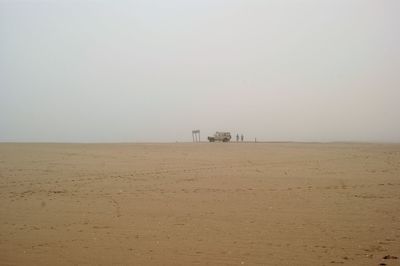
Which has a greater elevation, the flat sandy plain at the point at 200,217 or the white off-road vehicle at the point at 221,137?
the white off-road vehicle at the point at 221,137

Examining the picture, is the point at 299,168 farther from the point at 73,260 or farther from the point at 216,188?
the point at 73,260

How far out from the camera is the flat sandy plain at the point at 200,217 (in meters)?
7.53

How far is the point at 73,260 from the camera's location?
7.34m

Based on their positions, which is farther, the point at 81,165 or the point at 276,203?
the point at 81,165

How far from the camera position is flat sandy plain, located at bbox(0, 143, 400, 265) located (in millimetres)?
7531

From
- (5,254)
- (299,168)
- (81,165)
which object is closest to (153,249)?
(5,254)

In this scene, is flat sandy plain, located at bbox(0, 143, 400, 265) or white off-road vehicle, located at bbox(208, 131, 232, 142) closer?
flat sandy plain, located at bbox(0, 143, 400, 265)

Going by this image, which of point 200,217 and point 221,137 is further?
point 221,137

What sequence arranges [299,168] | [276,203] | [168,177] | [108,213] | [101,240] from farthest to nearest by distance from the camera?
[299,168] < [168,177] < [276,203] < [108,213] < [101,240]

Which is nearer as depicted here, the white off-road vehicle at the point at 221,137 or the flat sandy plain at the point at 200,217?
the flat sandy plain at the point at 200,217

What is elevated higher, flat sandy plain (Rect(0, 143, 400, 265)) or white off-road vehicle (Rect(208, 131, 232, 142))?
white off-road vehicle (Rect(208, 131, 232, 142))

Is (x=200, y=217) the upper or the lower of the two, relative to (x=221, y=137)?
lower

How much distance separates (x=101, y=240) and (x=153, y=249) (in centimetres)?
125

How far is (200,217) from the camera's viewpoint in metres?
10.3
